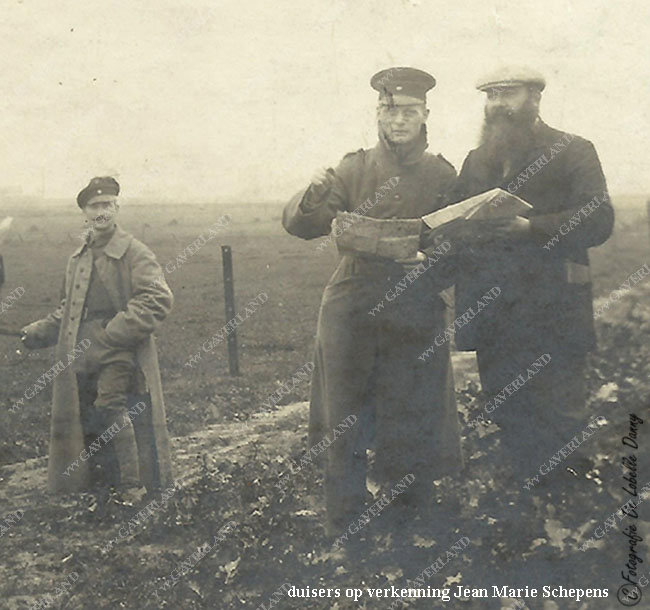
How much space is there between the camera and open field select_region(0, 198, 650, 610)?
3.95m

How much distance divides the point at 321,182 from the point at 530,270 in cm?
118

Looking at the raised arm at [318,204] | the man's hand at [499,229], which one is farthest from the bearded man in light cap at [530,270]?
the raised arm at [318,204]

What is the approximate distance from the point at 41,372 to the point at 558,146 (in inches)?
117

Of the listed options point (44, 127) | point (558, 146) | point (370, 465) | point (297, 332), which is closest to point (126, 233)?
point (44, 127)

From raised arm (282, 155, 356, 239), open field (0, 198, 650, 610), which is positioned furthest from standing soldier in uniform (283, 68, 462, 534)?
open field (0, 198, 650, 610)

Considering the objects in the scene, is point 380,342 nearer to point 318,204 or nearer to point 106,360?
point 318,204

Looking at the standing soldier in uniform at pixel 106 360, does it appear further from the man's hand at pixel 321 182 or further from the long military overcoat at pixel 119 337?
the man's hand at pixel 321 182

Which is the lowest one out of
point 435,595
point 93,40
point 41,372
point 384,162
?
point 435,595

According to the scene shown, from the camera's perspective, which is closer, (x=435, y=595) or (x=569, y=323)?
(x=435, y=595)

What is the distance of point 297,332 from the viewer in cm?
Answer: 436

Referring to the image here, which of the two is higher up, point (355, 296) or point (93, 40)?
point (93, 40)

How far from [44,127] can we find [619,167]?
123 inches

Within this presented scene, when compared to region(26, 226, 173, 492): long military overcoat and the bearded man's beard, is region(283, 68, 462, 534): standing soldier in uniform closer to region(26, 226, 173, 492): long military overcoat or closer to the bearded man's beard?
the bearded man's beard

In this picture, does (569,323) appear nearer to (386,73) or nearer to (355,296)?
→ (355,296)
